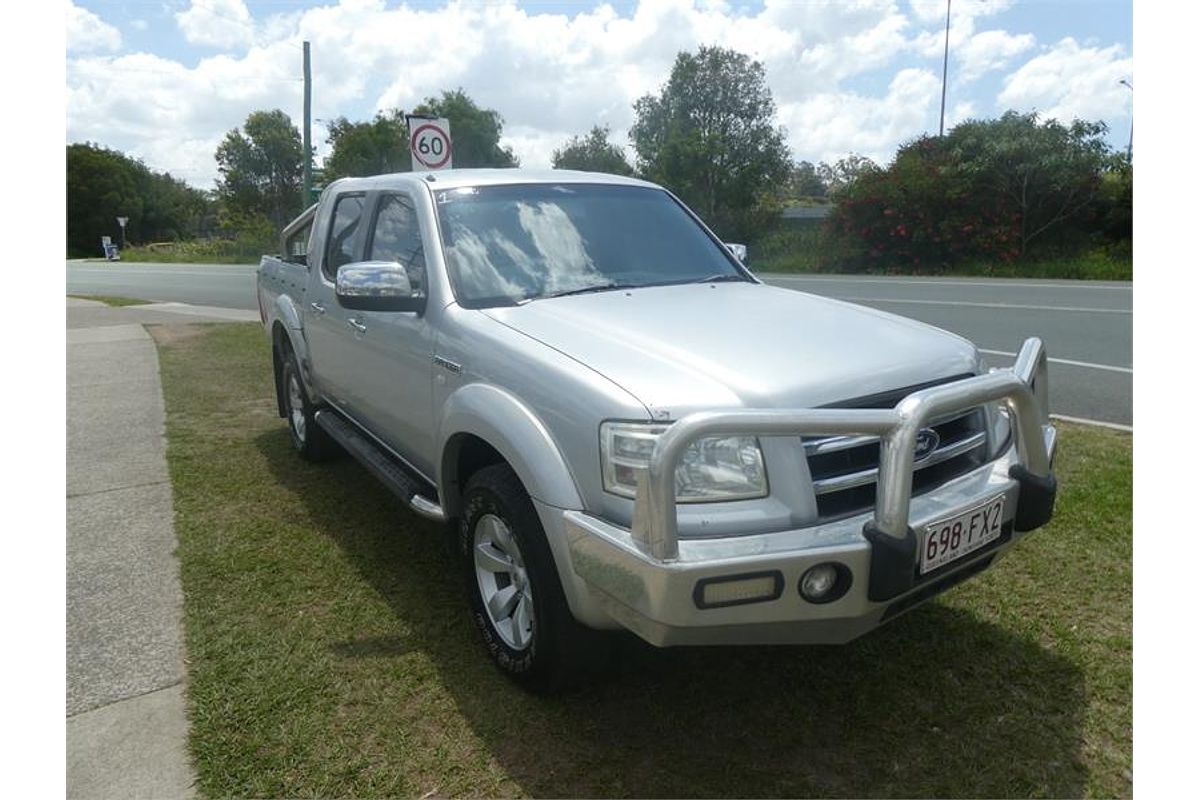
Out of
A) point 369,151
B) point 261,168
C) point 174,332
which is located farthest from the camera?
point 261,168

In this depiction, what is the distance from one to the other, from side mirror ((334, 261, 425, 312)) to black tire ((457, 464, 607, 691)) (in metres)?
0.85

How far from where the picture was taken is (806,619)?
7.63ft

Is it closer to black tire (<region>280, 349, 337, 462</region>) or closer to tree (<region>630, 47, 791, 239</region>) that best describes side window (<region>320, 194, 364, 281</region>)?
black tire (<region>280, 349, 337, 462</region>)

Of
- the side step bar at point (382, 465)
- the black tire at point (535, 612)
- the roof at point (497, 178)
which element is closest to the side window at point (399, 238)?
the roof at point (497, 178)

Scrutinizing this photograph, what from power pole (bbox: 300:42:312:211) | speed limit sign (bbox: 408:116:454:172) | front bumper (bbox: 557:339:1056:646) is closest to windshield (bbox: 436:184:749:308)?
front bumper (bbox: 557:339:1056:646)

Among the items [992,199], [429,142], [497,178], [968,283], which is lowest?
[497,178]

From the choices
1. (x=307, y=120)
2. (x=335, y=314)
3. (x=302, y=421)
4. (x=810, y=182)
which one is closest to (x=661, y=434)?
(x=335, y=314)

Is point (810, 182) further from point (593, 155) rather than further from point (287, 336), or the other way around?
point (287, 336)

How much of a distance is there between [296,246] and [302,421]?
197cm

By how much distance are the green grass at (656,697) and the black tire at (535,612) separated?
0.46 ft

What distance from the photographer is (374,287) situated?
3.41m

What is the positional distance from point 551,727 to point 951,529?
1.41 m

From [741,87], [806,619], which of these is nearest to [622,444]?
[806,619]

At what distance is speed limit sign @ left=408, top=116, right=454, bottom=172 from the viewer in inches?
371
